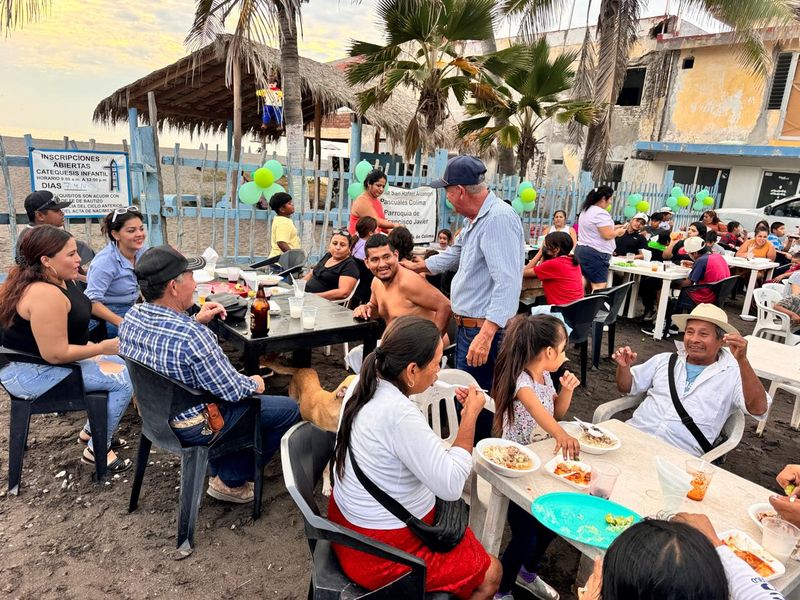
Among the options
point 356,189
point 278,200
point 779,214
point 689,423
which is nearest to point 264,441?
point 689,423

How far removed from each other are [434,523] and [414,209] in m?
6.58

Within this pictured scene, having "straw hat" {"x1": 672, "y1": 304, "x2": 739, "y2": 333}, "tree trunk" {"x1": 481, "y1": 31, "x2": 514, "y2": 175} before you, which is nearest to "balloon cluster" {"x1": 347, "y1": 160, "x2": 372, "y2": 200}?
"straw hat" {"x1": 672, "y1": 304, "x2": 739, "y2": 333}

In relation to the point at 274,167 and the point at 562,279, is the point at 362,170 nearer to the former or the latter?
the point at 274,167

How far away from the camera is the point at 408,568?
1.75 meters

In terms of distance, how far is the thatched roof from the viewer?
1106 centimetres

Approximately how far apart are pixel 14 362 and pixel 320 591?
8.12ft

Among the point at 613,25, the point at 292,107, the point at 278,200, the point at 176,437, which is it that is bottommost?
the point at 176,437

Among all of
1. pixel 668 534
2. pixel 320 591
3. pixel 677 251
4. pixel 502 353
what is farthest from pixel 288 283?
pixel 677 251

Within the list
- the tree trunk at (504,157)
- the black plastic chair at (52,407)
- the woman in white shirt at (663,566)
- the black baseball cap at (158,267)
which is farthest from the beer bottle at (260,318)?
the tree trunk at (504,157)

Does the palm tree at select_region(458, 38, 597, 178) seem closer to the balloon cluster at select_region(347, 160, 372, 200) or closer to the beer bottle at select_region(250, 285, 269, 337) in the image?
the balloon cluster at select_region(347, 160, 372, 200)

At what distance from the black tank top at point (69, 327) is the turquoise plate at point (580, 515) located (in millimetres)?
2925

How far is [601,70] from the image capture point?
12.0m

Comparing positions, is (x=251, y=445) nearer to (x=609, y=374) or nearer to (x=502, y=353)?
(x=502, y=353)

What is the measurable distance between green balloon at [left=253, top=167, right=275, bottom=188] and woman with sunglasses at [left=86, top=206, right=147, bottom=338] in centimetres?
228
